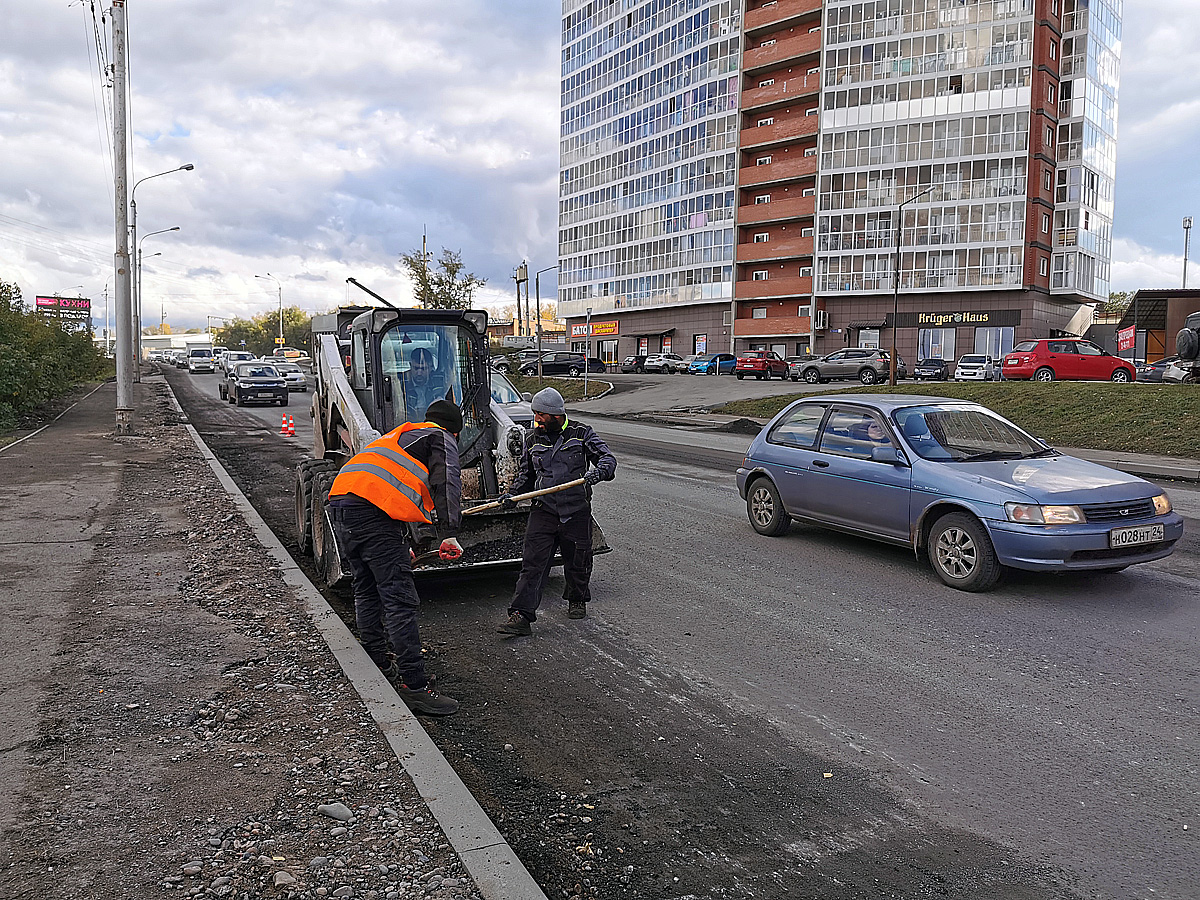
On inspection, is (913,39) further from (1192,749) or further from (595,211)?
(1192,749)

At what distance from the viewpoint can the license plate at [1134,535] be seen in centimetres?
682

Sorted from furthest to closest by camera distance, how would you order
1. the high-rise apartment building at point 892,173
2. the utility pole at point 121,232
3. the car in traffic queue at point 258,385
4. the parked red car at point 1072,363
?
the high-rise apartment building at point 892,173, the car in traffic queue at point 258,385, the parked red car at point 1072,363, the utility pole at point 121,232

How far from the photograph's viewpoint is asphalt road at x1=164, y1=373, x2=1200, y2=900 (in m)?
3.41

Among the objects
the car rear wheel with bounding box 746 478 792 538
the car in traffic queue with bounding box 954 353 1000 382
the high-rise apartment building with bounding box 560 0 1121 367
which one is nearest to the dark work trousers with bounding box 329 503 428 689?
the car rear wheel with bounding box 746 478 792 538

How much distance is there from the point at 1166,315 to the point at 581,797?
53873 millimetres

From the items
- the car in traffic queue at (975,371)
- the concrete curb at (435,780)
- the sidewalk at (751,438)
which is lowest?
the concrete curb at (435,780)

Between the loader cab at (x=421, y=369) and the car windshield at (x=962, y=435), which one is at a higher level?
the loader cab at (x=421, y=369)

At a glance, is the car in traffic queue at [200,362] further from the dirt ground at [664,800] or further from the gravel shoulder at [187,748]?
the dirt ground at [664,800]

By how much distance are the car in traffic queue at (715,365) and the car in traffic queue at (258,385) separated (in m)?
31.6

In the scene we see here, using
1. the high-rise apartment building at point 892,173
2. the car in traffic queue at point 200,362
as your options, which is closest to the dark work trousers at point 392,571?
the high-rise apartment building at point 892,173

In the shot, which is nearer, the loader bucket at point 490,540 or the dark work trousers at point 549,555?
the dark work trousers at point 549,555

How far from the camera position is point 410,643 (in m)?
4.87

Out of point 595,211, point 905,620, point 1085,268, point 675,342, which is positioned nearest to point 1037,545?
A: point 905,620

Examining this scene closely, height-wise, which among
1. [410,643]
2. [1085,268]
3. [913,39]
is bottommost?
[410,643]
